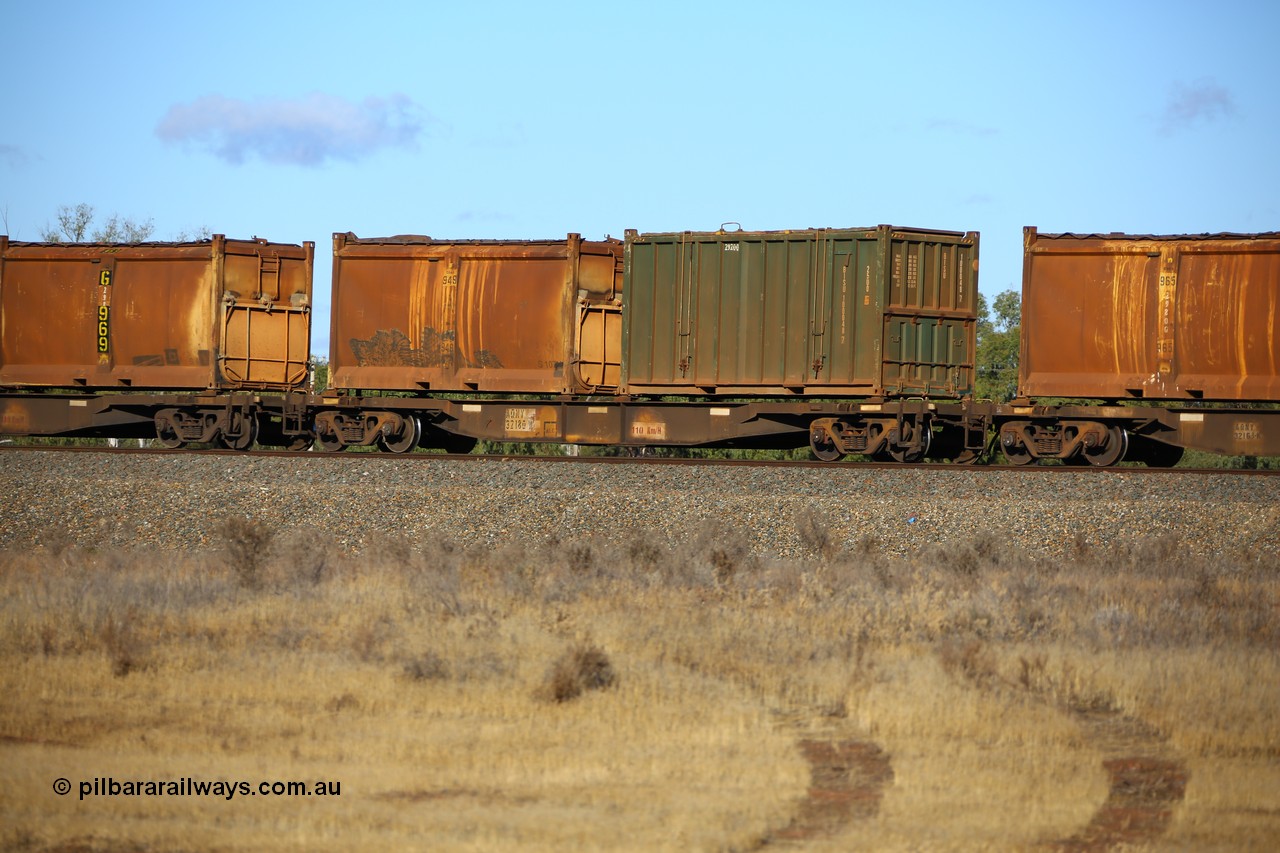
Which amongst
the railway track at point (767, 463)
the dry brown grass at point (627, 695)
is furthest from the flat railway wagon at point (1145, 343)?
the dry brown grass at point (627, 695)

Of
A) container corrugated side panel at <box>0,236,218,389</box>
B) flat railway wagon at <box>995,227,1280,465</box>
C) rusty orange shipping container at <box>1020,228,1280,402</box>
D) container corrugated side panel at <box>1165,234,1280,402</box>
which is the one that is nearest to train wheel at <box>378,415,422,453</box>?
container corrugated side panel at <box>0,236,218,389</box>

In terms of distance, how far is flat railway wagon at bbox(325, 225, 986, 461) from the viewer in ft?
56.3

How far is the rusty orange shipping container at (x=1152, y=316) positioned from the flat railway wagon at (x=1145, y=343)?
0.04 ft

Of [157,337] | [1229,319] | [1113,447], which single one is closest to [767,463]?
[1113,447]

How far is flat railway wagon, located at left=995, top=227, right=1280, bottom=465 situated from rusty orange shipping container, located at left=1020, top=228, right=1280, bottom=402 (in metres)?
0.01

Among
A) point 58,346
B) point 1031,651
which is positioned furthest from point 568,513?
point 58,346

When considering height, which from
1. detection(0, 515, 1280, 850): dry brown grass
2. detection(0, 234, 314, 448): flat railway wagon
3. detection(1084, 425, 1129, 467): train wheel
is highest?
detection(0, 234, 314, 448): flat railway wagon

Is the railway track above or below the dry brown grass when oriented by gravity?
above

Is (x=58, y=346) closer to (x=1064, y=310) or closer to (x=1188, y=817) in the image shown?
(x=1064, y=310)

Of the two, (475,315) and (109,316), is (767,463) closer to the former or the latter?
(475,315)

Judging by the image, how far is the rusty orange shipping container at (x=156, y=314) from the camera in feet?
63.1

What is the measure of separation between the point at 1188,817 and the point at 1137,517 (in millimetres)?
7756

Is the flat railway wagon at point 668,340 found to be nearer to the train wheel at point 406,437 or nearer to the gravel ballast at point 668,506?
the train wheel at point 406,437

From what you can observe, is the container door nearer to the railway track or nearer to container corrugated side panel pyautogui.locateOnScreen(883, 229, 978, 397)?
the railway track
